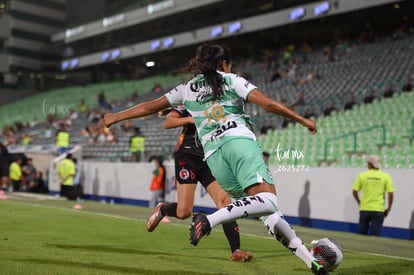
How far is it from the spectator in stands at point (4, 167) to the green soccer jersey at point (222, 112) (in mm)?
24850

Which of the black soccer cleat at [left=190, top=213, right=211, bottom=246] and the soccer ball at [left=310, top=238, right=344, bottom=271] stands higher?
the black soccer cleat at [left=190, top=213, right=211, bottom=246]

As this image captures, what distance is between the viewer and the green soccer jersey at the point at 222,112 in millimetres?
6375

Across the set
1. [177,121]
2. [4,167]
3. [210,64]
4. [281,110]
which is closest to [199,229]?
[281,110]

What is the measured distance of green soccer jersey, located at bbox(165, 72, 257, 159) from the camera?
6.38 metres

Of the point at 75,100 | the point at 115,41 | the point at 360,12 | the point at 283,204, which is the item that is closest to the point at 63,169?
the point at 283,204

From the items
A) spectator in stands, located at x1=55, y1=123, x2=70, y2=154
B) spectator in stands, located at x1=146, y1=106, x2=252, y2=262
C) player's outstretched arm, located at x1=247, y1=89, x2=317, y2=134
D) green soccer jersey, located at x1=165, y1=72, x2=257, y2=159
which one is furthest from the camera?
spectator in stands, located at x1=55, y1=123, x2=70, y2=154

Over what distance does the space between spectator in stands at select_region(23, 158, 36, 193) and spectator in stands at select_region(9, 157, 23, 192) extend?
89 cm

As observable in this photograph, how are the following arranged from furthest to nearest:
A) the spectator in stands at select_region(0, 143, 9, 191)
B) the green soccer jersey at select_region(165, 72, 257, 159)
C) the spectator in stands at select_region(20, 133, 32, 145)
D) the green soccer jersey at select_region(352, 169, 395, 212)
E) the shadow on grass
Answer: the spectator in stands at select_region(20, 133, 32, 145), the spectator in stands at select_region(0, 143, 9, 191), the green soccer jersey at select_region(352, 169, 395, 212), the shadow on grass, the green soccer jersey at select_region(165, 72, 257, 159)

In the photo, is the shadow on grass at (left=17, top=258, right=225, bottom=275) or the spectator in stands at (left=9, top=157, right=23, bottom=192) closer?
the shadow on grass at (left=17, top=258, right=225, bottom=275)

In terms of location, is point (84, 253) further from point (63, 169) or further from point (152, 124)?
point (152, 124)

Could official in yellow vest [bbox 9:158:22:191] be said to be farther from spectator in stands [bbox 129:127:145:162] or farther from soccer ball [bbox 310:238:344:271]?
soccer ball [bbox 310:238:344:271]

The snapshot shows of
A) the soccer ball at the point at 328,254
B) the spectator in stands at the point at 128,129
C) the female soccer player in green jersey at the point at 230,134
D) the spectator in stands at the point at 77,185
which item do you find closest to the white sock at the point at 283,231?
the female soccer player in green jersey at the point at 230,134

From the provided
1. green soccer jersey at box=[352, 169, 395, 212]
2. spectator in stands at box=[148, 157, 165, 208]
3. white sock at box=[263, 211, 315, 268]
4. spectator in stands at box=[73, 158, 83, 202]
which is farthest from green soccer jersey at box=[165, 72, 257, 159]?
spectator in stands at box=[73, 158, 83, 202]

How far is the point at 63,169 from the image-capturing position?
2550 centimetres
